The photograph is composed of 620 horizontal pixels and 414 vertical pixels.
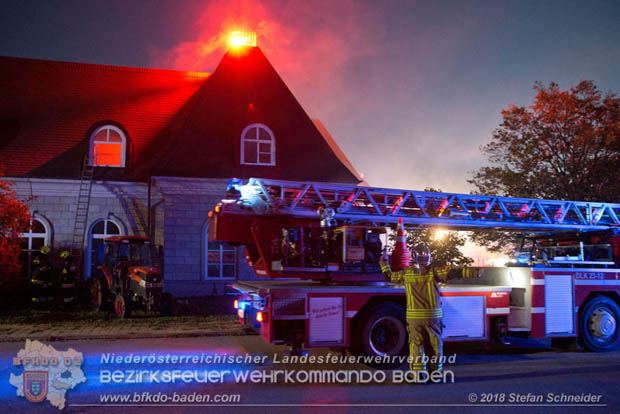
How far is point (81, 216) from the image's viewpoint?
18.8 meters

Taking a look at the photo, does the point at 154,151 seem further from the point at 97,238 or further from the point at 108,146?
the point at 97,238

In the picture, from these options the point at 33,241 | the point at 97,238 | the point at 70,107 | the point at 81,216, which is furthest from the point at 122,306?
the point at 70,107

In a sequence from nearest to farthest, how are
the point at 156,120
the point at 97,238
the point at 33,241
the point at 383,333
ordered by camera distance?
the point at 383,333 → the point at 33,241 → the point at 97,238 → the point at 156,120

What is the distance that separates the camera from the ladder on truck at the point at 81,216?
18484 millimetres

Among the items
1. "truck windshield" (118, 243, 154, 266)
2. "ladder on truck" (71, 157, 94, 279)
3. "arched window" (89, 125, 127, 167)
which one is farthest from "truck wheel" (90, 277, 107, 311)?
"arched window" (89, 125, 127, 167)

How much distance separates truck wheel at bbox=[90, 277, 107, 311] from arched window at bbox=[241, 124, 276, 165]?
272 inches

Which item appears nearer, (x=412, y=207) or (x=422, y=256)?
(x=422, y=256)

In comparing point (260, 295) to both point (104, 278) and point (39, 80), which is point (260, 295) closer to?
point (104, 278)

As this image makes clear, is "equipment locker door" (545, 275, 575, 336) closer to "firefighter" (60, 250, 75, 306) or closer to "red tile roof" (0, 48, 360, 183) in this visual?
"red tile roof" (0, 48, 360, 183)

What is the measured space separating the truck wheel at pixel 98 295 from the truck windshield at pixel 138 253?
119 centimetres

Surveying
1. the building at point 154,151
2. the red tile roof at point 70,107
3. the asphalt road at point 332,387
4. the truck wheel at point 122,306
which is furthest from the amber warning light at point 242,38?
the asphalt road at point 332,387

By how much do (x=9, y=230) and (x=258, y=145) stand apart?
877cm

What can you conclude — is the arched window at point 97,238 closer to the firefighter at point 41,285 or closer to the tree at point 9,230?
the tree at point 9,230

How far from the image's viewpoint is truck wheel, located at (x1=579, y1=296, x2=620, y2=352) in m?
9.96
